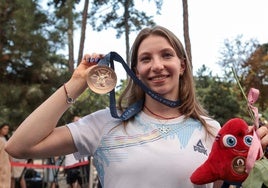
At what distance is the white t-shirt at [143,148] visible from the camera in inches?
64.2

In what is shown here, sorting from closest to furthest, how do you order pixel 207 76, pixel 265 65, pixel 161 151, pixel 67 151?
1. pixel 161 151
2. pixel 67 151
3. pixel 207 76
4. pixel 265 65

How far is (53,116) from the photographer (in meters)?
1.71

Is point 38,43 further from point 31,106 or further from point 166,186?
point 166,186

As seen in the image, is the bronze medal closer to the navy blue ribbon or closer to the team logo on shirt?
the navy blue ribbon

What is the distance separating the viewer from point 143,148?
168 cm

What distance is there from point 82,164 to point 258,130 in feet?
21.8

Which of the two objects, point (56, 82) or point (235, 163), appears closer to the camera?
point (235, 163)

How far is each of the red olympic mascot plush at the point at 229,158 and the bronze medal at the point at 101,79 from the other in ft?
1.51

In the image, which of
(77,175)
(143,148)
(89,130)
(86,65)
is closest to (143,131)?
(143,148)

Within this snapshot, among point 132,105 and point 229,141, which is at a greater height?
point 132,105

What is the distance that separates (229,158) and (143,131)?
352 mm

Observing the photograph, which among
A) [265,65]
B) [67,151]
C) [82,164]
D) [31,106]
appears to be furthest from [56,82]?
[265,65]

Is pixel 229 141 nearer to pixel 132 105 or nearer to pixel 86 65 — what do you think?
pixel 132 105

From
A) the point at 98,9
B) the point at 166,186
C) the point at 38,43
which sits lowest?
the point at 166,186
